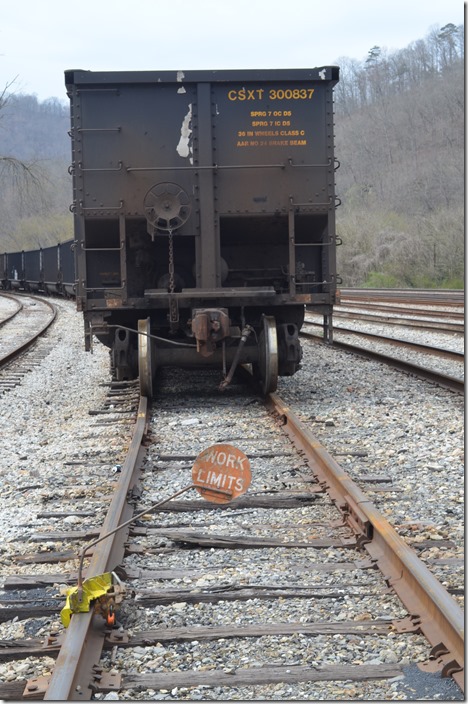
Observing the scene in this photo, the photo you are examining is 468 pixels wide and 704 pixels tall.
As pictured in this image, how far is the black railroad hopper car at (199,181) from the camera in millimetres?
9586

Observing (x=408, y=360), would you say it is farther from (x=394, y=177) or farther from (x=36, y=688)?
(x=394, y=177)

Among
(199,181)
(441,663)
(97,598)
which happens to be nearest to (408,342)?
(199,181)

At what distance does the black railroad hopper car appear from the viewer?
9586 millimetres

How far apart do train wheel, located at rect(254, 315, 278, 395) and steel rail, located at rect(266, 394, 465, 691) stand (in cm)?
346

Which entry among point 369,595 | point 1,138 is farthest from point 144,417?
point 1,138

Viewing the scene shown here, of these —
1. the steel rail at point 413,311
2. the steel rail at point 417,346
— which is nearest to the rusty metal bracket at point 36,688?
the steel rail at point 417,346

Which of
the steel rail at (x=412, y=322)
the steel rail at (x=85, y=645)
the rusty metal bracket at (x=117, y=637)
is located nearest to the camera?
the steel rail at (x=85, y=645)

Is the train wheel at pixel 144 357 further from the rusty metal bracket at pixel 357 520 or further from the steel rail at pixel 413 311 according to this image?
the steel rail at pixel 413 311

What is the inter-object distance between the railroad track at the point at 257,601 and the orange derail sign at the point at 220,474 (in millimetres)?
467

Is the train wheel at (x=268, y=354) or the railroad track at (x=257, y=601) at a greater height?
the train wheel at (x=268, y=354)

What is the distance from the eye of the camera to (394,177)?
91312 mm

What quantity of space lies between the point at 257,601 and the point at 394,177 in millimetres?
90927

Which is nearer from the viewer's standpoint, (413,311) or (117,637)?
(117,637)

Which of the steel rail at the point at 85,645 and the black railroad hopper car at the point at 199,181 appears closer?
the steel rail at the point at 85,645
